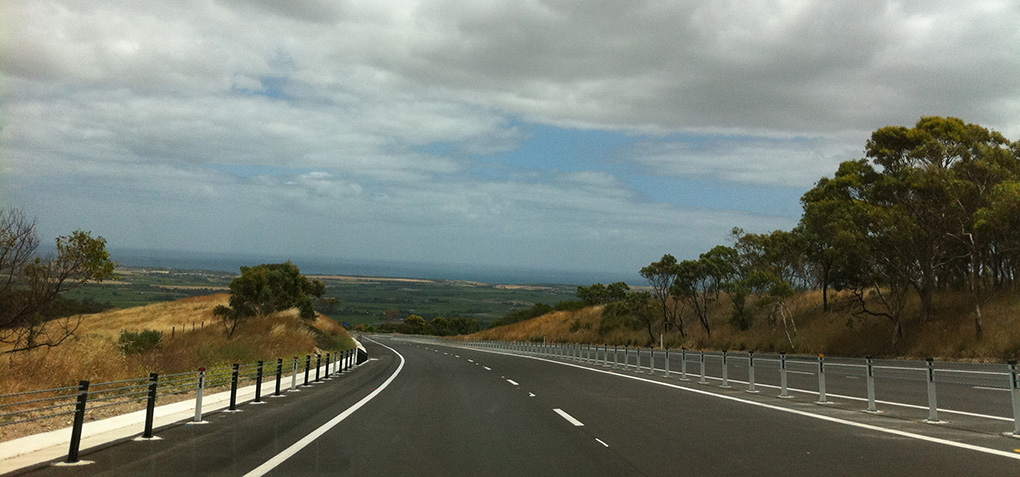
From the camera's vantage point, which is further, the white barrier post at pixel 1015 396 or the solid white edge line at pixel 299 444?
the white barrier post at pixel 1015 396

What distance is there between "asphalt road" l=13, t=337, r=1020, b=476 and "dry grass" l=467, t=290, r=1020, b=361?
21.6 metres

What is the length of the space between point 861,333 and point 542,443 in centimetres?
3672

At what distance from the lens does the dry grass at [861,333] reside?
1223 inches

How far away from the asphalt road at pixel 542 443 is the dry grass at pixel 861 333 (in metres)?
21.6

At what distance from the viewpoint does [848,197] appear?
40.7m

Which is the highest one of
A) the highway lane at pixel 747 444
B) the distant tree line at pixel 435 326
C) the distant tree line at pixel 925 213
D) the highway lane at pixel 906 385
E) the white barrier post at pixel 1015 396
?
the distant tree line at pixel 925 213

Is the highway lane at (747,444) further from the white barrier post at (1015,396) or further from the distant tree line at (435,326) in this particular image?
the distant tree line at (435,326)

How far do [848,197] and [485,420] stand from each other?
35.6 meters

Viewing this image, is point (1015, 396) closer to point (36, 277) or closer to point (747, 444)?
point (747, 444)

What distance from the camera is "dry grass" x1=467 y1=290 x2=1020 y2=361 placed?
3106 cm

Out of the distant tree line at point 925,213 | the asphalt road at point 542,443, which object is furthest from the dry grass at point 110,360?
the distant tree line at point 925,213

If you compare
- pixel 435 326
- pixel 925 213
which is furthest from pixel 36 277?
pixel 435 326

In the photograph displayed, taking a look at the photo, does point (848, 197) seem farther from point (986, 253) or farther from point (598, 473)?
point (598, 473)

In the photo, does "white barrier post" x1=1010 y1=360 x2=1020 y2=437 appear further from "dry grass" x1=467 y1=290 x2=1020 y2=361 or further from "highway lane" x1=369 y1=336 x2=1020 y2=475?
"dry grass" x1=467 y1=290 x2=1020 y2=361
